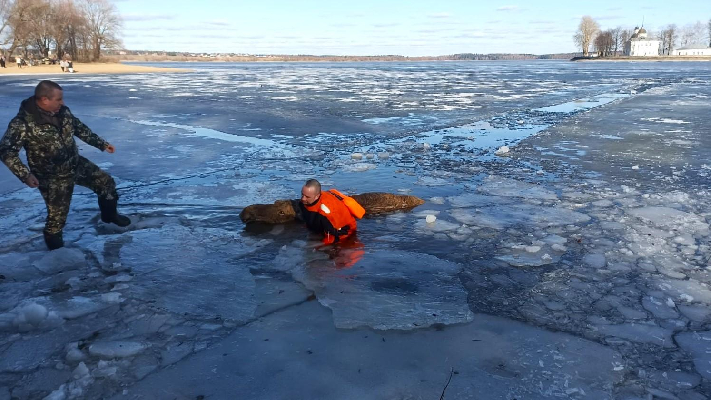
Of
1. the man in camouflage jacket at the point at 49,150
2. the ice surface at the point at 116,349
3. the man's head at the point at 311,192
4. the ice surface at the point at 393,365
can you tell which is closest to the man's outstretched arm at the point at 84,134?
the man in camouflage jacket at the point at 49,150

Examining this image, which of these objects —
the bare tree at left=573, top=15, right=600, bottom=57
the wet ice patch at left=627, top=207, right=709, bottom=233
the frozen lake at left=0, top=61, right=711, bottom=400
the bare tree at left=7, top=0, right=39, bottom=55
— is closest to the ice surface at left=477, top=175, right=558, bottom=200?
the frozen lake at left=0, top=61, right=711, bottom=400

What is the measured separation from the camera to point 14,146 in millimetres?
4215

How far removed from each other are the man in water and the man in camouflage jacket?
2169 mm

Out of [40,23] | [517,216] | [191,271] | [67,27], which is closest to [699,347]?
[517,216]

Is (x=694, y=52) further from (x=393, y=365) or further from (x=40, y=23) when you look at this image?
(x=393, y=365)

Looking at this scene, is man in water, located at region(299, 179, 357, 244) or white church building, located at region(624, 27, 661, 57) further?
white church building, located at region(624, 27, 661, 57)

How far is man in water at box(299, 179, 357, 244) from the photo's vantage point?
470 centimetres

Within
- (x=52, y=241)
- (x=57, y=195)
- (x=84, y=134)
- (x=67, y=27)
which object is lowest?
(x=52, y=241)

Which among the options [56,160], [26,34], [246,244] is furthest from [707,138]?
[26,34]

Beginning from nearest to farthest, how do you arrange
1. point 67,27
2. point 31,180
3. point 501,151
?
point 31,180 < point 501,151 < point 67,27

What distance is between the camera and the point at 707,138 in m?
10.4

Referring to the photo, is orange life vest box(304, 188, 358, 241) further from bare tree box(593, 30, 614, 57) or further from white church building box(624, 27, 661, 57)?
bare tree box(593, 30, 614, 57)

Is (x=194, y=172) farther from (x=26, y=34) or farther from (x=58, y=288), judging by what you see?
(x=26, y=34)

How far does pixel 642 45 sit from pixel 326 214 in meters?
137
